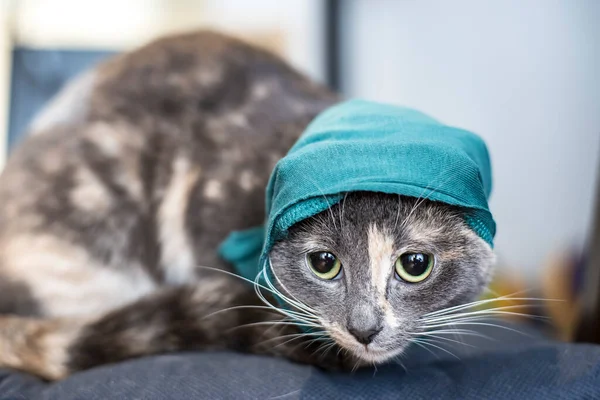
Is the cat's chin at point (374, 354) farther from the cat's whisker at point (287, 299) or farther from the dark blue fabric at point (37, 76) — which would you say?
the dark blue fabric at point (37, 76)

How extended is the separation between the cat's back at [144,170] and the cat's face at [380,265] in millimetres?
303

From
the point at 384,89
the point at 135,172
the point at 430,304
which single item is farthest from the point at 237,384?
the point at 384,89

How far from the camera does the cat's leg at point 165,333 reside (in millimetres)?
950

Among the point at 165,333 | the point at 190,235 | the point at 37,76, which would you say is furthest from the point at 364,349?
the point at 37,76

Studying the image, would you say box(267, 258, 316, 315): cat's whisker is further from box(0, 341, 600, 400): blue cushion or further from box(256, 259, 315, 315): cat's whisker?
box(0, 341, 600, 400): blue cushion

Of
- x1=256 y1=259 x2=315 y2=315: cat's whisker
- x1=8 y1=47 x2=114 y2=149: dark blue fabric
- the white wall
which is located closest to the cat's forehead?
x1=256 y1=259 x2=315 y2=315: cat's whisker

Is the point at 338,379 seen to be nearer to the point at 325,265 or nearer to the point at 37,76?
the point at 325,265

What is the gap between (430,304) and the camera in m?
0.82

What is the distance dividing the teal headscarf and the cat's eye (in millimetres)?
90

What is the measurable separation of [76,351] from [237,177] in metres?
0.44

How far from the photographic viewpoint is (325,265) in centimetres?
82

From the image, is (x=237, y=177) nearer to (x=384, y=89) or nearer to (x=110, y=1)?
(x=384, y=89)

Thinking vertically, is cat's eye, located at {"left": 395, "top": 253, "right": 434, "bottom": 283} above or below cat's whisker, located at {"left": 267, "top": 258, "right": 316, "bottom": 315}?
above

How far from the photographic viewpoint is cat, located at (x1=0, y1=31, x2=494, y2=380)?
0.80m
